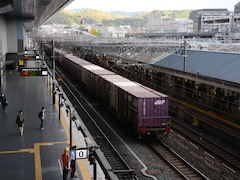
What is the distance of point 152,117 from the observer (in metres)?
17.2

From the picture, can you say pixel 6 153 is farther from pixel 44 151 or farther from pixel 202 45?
pixel 202 45

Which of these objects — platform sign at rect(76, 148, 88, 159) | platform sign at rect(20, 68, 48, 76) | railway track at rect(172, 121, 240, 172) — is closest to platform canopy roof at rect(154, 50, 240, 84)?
railway track at rect(172, 121, 240, 172)

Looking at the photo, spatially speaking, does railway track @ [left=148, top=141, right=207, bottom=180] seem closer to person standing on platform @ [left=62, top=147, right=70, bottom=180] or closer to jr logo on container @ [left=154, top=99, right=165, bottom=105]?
jr logo on container @ [left=154, top=99, right=165, bottom=105]

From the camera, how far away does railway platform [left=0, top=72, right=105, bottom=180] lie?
11945mm

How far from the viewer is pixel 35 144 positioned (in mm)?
15281

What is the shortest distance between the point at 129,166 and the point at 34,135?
5.16 metres

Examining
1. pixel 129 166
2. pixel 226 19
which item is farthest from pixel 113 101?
pixel 226 19

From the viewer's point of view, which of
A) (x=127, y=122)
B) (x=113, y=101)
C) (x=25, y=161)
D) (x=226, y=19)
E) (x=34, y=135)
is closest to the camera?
(x=25, y=161)

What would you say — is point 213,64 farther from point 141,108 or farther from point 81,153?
point 81,153

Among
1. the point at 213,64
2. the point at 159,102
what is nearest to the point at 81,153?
the point at 159,102

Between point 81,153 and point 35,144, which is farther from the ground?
point 81,153

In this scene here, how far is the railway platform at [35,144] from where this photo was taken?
1195 centimetres

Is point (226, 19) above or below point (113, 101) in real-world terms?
above

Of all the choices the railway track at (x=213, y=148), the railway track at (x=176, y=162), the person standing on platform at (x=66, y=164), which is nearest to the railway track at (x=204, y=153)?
the railway track at (x=213, y=148)
